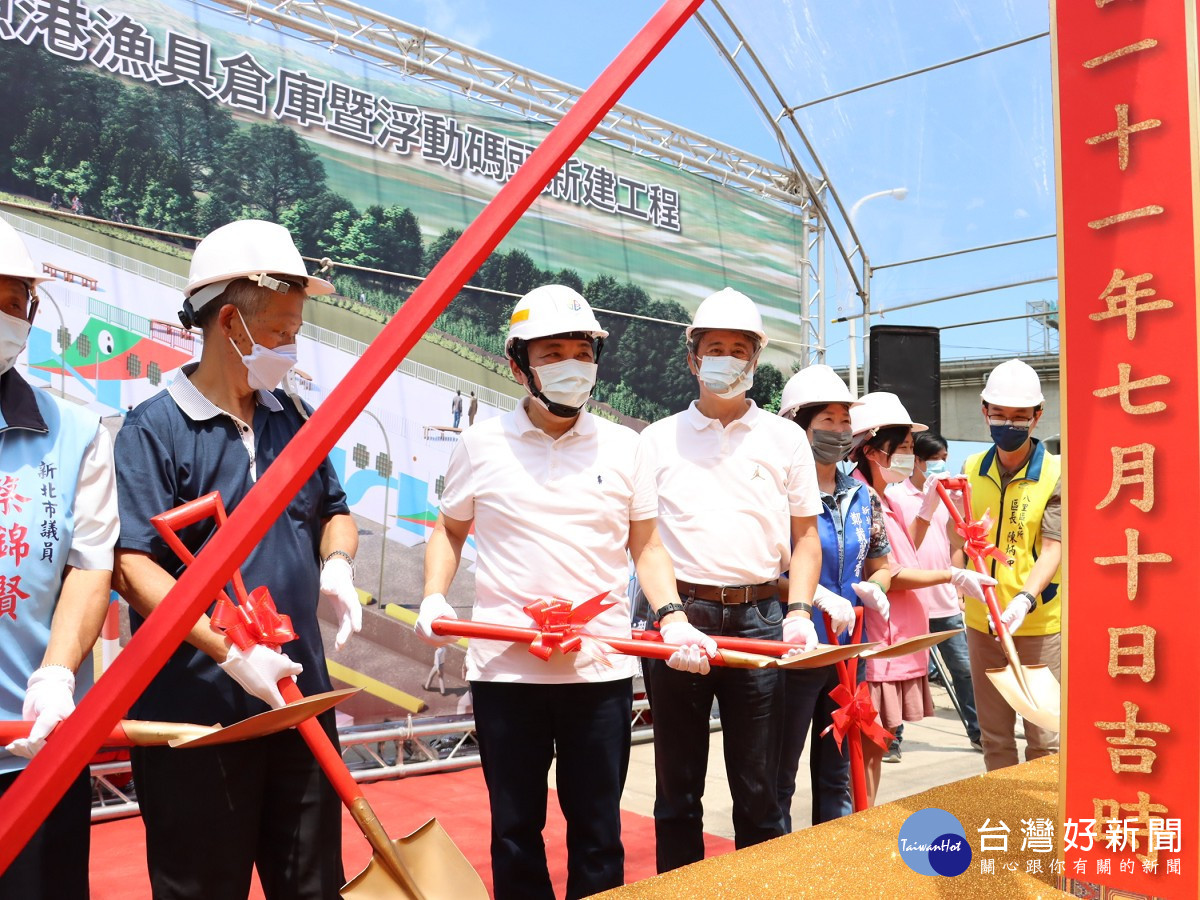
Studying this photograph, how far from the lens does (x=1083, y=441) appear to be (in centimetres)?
192

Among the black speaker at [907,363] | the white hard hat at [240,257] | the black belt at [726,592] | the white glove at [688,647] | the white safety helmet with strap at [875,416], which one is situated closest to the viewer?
the white hard hat at [240,257]

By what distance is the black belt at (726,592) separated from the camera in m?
2.80

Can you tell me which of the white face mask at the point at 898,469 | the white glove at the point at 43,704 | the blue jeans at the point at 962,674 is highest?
the white face mask at the point at 898,469

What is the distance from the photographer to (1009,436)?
3822 millimetres

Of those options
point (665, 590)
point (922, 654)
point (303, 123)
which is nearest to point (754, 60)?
point (303, 123)

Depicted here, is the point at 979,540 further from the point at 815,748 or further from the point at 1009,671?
the point at 815,748

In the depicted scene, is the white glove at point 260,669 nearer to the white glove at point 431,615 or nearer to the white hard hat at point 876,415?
the white glove at point 431,615

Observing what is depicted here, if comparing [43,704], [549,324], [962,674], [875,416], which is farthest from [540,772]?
[962,674]

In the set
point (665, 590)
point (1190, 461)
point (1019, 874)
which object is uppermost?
point (1190, 461)

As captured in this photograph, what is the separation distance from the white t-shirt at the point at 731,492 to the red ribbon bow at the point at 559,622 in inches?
25.4

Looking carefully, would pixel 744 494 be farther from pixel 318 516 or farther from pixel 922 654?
pixel 922 654

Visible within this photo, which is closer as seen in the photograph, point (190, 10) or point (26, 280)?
point (26, 280)

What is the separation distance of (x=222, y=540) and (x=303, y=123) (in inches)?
167

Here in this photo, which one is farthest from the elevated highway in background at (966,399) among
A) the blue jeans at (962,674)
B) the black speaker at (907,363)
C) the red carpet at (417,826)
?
the red carpet at (417,826)
